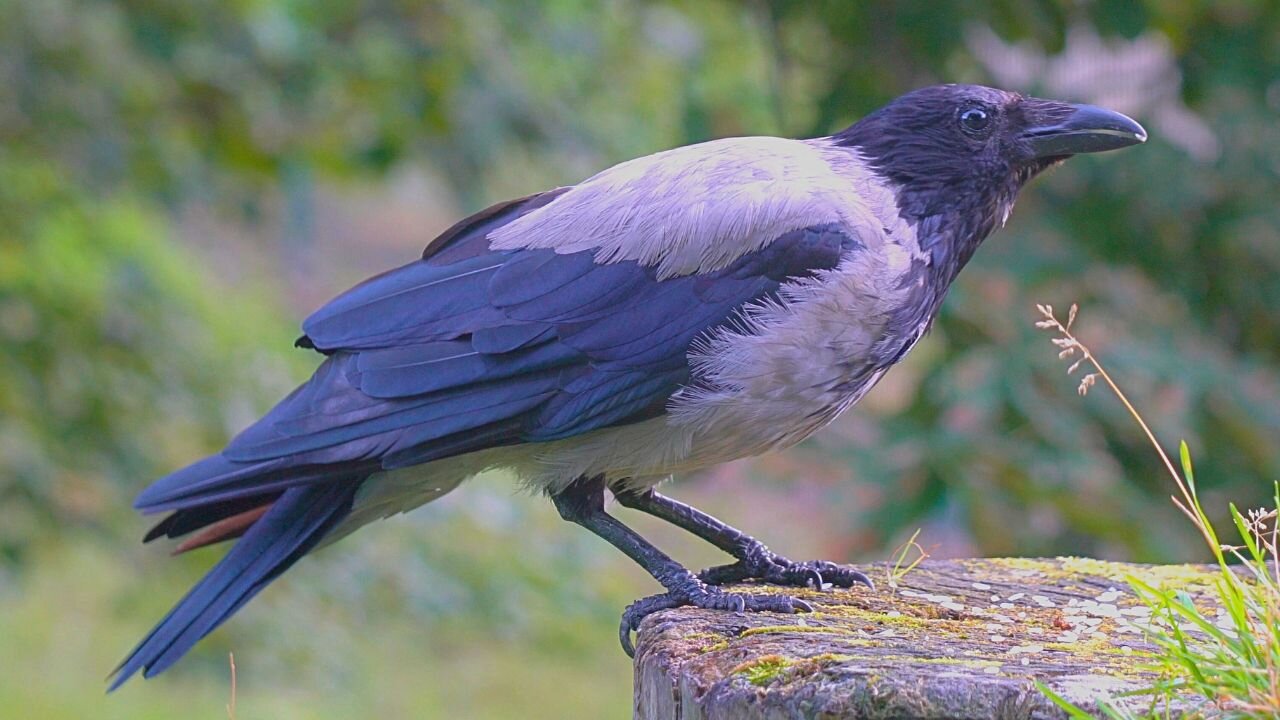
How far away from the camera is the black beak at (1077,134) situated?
376 centimetres

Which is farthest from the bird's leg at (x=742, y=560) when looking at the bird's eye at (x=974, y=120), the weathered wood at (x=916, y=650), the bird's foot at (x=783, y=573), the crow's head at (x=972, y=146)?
the bird's eye at (x=974, y=120)

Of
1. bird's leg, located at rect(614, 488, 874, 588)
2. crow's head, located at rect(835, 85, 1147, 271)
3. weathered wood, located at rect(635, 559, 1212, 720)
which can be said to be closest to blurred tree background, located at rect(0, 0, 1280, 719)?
bird's leg, located at rect(614, 488, 874, 588)

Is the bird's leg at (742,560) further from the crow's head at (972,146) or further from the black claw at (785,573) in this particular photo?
the crow's head at (972,146)

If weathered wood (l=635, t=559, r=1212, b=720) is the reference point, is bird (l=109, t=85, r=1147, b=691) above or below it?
above

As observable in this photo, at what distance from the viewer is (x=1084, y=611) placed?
3.16m

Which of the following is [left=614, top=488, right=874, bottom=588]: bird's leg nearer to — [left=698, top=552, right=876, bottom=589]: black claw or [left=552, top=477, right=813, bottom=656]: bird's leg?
[left=698, top=552, right=876, bottom=589]: black claw

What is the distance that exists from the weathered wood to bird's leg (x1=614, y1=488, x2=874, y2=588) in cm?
11

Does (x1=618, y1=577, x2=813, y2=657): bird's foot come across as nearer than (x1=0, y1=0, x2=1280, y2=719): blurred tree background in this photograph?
Yes

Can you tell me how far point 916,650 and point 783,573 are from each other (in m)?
0.90

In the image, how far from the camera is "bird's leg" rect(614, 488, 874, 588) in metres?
3.48

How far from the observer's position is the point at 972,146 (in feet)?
12.4

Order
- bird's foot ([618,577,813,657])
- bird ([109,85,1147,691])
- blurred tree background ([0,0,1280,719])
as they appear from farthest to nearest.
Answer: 1. blurred tree background ([0,0,1280,719])
2. bird ([109,85,1147,691])
3. bird's foot ([618,577,813,657])

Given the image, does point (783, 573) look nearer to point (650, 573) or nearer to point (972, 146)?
point (650, 573)

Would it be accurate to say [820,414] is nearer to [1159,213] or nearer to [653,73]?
[1159,213]
